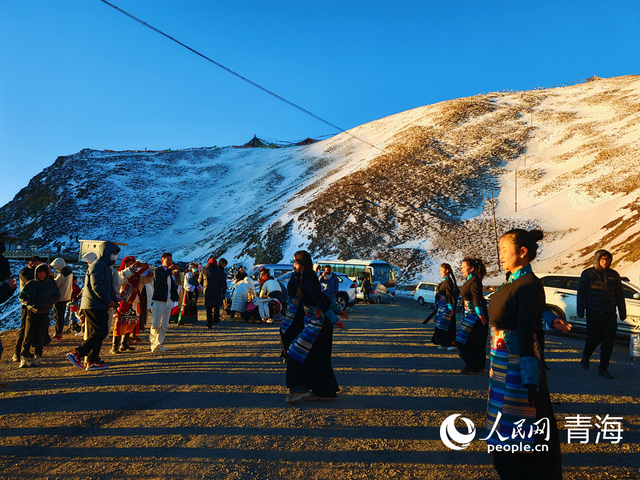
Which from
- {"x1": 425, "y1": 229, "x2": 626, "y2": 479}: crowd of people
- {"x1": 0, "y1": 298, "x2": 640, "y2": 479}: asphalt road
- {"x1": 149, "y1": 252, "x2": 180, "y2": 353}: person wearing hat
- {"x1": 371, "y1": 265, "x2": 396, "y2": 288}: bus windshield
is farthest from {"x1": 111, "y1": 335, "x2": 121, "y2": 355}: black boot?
{"x1": 371, "y1": 265, "x2": 396, "y2": 288}: bus windshield

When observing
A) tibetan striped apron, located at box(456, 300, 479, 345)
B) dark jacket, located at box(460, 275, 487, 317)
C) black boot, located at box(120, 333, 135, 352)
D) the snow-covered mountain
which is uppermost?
the snow-covered mountain

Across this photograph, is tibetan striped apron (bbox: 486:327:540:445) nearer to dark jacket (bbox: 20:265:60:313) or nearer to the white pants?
the white pants

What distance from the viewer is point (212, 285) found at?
39.3 feet

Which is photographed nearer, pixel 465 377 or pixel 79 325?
pixel 465 377

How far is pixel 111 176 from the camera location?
81.8 meters

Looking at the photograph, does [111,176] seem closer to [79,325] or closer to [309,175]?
[309,175]

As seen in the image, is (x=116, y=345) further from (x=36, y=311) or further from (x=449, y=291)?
(x=449, y=291)

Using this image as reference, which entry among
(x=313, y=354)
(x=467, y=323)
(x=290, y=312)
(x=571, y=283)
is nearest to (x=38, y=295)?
(x=290, y=312)

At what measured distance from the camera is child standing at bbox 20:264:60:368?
7.00 metres

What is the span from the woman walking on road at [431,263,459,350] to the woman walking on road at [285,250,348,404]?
14.9 feet

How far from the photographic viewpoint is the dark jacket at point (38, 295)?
23.0 ft

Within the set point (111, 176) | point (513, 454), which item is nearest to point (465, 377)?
point (513, 454)

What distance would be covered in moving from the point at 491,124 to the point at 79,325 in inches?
2742

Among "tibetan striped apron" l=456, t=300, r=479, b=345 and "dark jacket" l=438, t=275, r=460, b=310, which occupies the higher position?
"dark jacket" l=438, t=275, r=460, b=310
